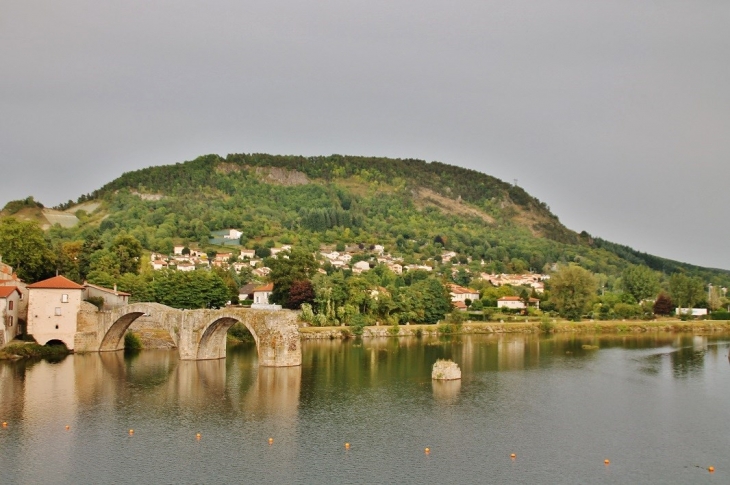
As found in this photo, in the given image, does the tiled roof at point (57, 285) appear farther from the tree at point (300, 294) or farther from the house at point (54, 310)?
the tree at point (300, 294)

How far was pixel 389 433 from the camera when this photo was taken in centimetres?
3011

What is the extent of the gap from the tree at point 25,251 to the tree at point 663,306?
67697mm

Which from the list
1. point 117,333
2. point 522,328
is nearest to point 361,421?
point 117,333

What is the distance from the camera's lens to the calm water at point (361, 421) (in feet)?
Answer: 83.1

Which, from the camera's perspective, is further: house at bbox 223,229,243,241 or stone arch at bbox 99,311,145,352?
house at bbox 223,229,243,241

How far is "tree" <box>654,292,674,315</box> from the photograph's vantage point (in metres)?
91.4

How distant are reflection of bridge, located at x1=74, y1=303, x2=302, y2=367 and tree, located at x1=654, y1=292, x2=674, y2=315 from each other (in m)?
59.8

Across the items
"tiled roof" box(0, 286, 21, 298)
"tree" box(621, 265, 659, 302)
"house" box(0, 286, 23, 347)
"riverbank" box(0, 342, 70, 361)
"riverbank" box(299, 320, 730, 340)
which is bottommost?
"riverbank" box(0, 342, 70, 361)

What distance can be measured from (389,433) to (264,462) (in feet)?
19.4

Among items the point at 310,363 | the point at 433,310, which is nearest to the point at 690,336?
the point at 433,310

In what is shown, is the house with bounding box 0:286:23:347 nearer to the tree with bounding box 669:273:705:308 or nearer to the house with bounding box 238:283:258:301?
the house with bounding box 238:283:258:301

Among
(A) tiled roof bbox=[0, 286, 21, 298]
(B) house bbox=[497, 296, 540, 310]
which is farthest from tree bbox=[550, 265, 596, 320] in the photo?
(A) tiled roof bbox=[0, 286, 21, 298]

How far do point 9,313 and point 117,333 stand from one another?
7249 mm

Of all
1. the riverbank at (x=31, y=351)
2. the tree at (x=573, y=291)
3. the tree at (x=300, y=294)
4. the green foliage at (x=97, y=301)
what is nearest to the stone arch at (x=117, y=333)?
the green foliage at (x=97, y=301)
